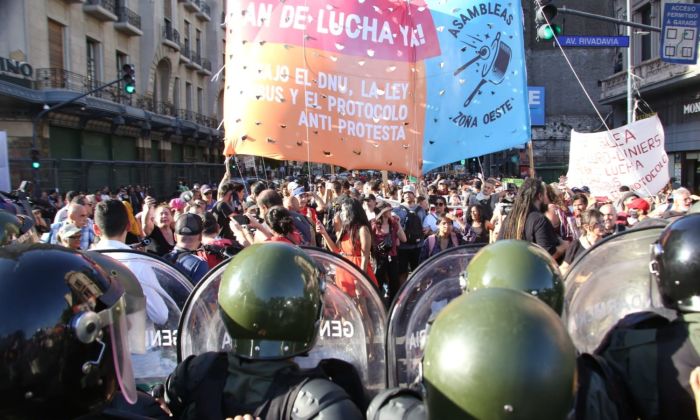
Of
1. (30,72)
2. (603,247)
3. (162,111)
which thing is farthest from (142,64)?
(603,247)

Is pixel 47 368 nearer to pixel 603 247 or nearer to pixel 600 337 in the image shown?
pixel 600 337

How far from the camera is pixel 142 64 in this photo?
104 feet

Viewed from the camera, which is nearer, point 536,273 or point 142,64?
point 536,273

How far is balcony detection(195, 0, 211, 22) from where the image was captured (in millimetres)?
40781

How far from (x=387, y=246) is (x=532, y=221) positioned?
2.71 meters

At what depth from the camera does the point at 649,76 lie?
24.4 meters

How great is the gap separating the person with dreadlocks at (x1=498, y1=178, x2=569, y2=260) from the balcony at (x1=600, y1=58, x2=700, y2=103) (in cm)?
1587

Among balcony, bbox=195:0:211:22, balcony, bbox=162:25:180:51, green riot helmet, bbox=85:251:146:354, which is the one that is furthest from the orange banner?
balcony, bbox=195:0:211:22

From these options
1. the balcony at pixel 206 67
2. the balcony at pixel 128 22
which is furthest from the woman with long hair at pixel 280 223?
the balcony at pixel 206 67

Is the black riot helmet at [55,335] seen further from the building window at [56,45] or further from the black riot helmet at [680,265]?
the building window at [56,45]

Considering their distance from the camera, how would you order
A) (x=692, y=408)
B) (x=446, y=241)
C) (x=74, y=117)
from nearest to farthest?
(x=692, y=408)
(x=446, y=241)
(x=74, y=117)

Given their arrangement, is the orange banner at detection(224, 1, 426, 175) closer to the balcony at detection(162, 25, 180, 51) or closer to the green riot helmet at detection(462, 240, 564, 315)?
the green riot helmet at detection(462, 240, 564, 315)

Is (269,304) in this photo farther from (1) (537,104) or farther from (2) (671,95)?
(1) (537,104)

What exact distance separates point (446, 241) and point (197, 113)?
121 feet
